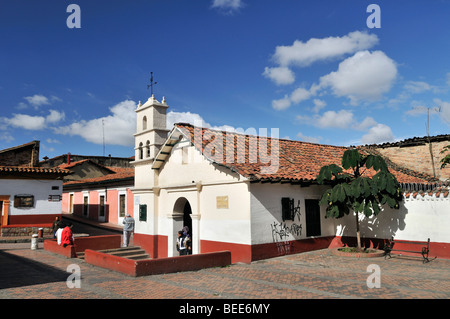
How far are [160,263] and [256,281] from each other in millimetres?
2967

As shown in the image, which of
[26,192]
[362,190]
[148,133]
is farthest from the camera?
[26,192]

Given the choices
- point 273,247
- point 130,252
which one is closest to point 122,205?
point 130,252

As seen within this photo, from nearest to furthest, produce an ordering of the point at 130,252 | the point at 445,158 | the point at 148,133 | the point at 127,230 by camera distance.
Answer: the point at 130,252 < the point at 445,158 < the point at 148,133 < the point at 127,230

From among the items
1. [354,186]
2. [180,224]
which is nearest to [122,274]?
[180,224]

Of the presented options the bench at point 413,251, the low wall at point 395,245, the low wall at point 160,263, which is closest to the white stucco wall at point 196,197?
the low wall at point 160,263

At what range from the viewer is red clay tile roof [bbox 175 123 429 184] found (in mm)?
13070

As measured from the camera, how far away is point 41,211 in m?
22.1

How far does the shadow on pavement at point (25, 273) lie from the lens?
383 inches

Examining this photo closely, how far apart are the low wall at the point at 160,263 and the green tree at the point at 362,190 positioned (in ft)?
14.6

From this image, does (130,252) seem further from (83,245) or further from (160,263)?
(160,263)

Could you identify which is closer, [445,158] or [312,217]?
[312,217]

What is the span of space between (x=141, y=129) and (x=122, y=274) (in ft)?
29.5

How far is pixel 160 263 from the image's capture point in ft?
35.0
